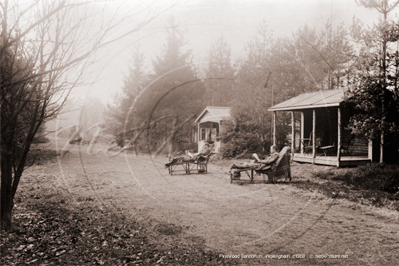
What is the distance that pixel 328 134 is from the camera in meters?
17.3

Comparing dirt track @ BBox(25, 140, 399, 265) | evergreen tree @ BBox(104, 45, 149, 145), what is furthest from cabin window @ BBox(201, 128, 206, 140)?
dirt track @ BBox(25, 140, 399, 265)

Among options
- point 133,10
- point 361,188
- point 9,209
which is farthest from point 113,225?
point 361,188

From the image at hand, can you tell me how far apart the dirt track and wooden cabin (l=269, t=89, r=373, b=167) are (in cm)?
532

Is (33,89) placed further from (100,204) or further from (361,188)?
(361,188)

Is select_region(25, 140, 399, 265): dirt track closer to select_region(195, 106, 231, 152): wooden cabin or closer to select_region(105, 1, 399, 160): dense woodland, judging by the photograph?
select_region(105, 1, 399, 160): dense woodland

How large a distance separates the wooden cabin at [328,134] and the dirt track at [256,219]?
5.32 m

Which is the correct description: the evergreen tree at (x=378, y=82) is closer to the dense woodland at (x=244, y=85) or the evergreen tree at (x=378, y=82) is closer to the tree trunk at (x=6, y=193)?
the dense woodland at (x=244, y=85)

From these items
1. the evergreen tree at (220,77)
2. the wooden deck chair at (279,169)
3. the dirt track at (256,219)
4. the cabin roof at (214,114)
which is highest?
the evergreen tree at (220,77)

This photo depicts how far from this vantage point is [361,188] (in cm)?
953

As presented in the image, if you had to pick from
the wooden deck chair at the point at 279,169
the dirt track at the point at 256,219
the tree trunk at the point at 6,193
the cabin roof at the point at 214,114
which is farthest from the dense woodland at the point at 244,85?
the tree trunk at the point at 6,193

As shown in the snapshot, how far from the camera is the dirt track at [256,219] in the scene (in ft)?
13.5

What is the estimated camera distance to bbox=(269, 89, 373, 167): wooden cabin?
1322 centimetres

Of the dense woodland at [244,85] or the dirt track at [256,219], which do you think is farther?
the dense woodland at [244,85]

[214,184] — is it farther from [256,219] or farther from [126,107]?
[126,107]
